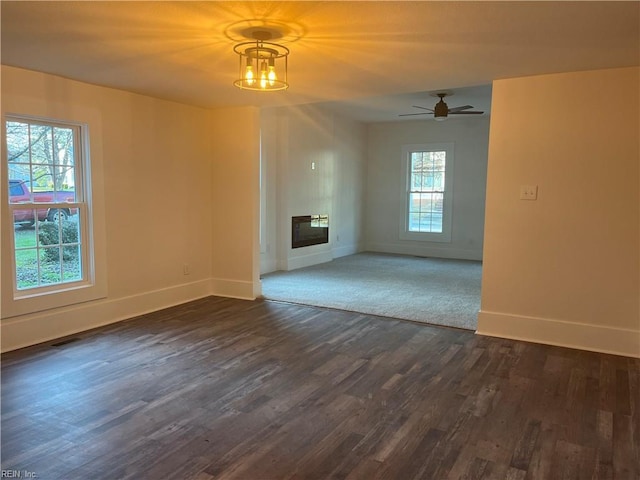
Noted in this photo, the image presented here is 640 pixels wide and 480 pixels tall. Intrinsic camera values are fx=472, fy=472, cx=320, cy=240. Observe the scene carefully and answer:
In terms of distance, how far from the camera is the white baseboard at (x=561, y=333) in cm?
363

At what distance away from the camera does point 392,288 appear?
5.99 m

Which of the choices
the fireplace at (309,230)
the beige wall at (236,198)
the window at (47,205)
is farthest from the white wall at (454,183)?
the window at (47,205)

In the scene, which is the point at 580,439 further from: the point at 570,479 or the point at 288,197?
the point at 288,197

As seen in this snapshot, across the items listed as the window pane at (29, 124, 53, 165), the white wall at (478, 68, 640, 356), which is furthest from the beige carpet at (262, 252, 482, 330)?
the window pane at (29, 124, 53, 165)

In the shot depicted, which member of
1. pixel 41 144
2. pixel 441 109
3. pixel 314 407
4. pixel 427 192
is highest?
pixel 441 109

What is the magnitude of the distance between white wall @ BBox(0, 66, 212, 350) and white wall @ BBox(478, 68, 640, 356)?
3126mm

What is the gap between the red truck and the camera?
367cm

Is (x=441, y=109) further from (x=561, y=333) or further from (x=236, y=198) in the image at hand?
(x=561, y=333)

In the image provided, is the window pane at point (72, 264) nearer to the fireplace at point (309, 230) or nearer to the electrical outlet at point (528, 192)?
the fireplace at point (309, 230)

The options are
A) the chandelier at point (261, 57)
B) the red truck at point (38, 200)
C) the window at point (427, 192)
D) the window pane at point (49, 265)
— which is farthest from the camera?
the window at point (427, 192)

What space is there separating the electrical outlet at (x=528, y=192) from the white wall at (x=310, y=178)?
13.3ft

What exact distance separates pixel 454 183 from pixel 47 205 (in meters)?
6.80

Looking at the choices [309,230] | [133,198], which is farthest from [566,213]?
[309,230]

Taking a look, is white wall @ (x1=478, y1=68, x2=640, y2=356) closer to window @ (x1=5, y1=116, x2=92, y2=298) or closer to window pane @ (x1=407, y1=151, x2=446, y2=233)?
window @ (x1=5, y1=116, x2=92, y2=298)
